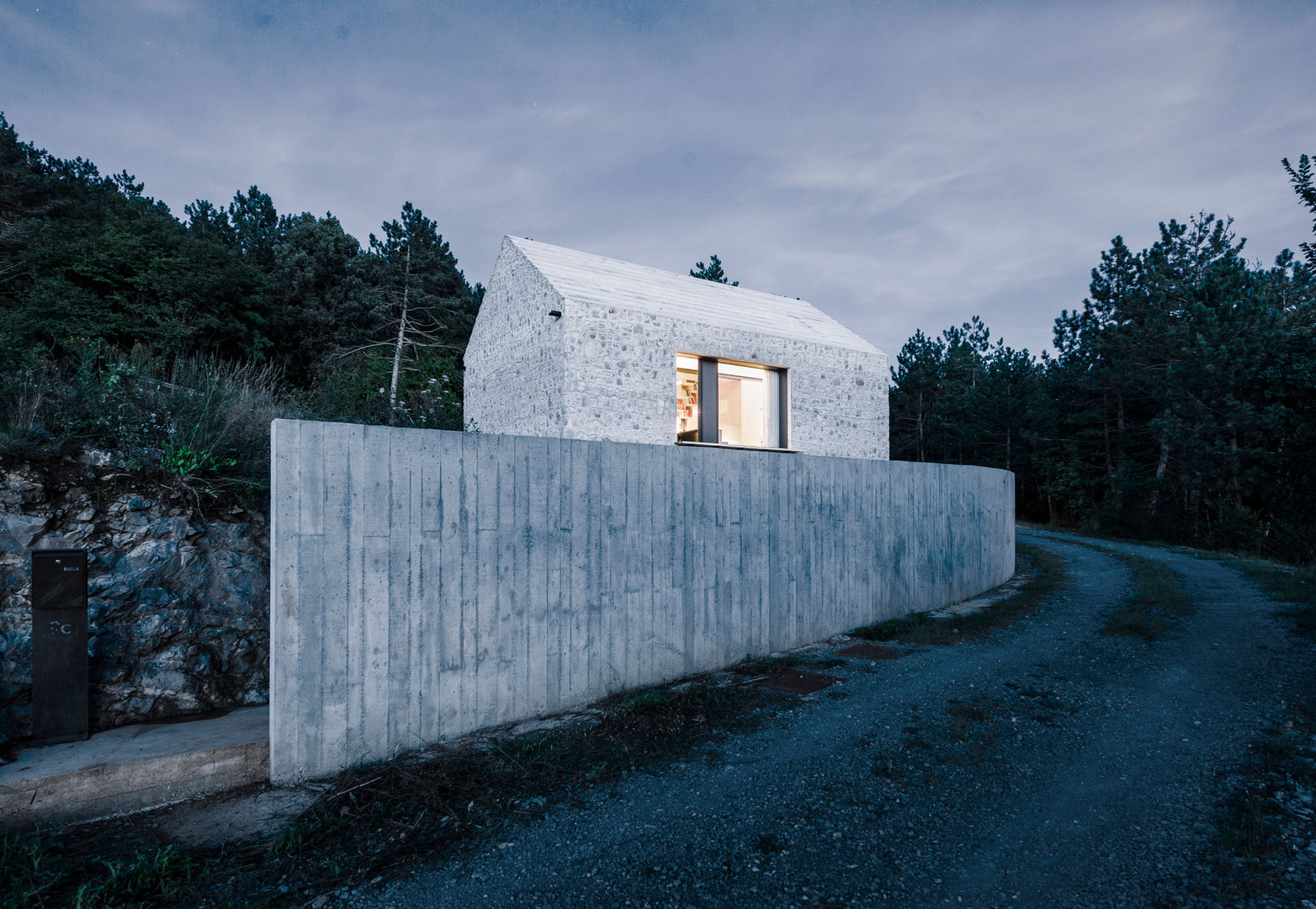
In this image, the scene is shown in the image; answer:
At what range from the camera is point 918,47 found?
29.7 ft

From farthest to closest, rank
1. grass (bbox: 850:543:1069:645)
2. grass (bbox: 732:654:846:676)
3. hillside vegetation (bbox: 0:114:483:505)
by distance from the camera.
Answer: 1. grass (bbox: 850:543:1069:645)
2. grass (bbox: 732:654:846:676)
3. hillside vegetation (bbox: 0:114:483:505)

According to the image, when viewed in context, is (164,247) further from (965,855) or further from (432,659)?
(965,855)

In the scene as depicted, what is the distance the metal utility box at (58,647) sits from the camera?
358cm

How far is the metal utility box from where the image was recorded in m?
3.58

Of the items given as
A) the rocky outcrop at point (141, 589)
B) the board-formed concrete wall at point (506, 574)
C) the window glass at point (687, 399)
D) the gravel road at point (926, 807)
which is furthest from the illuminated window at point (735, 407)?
the rocky outcrop at point (141, 589)

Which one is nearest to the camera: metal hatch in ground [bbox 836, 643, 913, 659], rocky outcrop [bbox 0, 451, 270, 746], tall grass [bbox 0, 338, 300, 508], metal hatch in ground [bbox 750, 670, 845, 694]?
rocky outcrop [bbox 0, 451, 270, 746]

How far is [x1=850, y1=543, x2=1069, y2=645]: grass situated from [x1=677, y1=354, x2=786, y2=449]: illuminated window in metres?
4.68

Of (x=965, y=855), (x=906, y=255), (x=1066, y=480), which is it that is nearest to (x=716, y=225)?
(x=906, y=255)

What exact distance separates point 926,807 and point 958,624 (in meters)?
4.69

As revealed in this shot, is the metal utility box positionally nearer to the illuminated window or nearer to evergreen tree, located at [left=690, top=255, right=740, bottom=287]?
the illuminated window

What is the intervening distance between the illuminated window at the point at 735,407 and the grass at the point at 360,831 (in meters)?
7.32

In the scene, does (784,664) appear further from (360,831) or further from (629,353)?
(629,353)

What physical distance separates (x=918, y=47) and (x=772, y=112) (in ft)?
9.92

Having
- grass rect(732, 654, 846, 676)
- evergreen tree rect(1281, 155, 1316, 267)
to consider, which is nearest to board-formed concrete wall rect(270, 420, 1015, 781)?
grass rect(732, 654, 846, 676)
